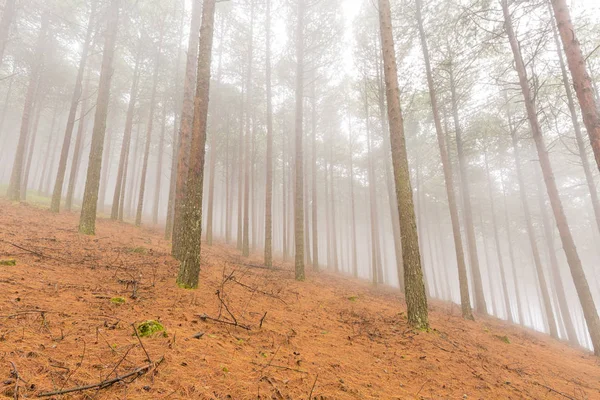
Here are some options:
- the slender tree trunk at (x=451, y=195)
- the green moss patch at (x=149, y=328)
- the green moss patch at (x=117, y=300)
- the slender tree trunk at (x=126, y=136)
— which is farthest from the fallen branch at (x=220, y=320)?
the slender tree trunk at (x=126, y=136)

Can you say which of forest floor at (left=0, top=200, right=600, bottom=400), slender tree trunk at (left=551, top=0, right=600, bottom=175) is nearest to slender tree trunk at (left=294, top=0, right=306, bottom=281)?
forest floor at (left=0, top=200, right=600, bottom=400)

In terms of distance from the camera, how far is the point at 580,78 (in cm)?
523

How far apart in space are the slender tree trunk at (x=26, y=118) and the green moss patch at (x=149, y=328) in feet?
54.1

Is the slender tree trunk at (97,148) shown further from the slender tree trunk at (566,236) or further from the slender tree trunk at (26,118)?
the slender tree trunk at (566,236)

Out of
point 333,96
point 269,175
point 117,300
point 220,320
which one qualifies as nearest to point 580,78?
point 220,320

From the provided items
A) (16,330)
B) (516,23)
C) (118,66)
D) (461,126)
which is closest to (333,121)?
(461,126)

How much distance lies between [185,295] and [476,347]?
6.13 meters

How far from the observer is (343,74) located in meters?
19.0

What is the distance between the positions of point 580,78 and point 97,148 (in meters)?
12.8

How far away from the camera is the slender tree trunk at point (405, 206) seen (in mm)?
5789

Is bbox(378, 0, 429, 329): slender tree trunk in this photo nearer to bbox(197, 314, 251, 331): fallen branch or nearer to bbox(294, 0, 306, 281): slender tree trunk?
bbox(197, 314, 251, 331): fallen branch

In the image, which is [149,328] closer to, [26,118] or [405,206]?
[405,206]

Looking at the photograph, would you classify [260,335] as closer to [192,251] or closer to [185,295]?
[185,295]

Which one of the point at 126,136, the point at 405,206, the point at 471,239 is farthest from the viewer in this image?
the point at 126,136
